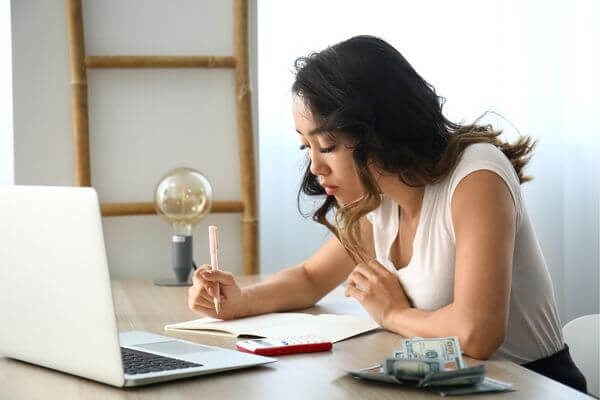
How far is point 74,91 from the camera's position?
86.4 inches

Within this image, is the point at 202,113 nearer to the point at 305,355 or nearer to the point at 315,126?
the point at 315,126

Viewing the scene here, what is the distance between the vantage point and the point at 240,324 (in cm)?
146

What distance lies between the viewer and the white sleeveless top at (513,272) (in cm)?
140

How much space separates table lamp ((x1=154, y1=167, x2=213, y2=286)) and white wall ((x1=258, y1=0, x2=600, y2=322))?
0.36m

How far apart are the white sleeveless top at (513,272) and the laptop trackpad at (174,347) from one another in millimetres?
387

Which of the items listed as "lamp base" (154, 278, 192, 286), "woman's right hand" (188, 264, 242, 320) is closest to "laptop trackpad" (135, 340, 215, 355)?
"woman's right hand" (188, 264, 242, 320)

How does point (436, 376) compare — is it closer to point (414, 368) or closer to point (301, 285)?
point (414, 368)

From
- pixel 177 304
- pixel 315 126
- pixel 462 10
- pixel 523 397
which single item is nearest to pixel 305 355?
pixel 523 397

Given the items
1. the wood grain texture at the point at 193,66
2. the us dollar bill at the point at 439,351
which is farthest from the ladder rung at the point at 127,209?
the us dollar bill at the point at 439,351

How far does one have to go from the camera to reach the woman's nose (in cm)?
149

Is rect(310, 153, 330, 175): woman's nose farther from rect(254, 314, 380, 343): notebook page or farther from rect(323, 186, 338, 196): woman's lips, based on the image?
rect(254, 314, 380, 343): notebook page

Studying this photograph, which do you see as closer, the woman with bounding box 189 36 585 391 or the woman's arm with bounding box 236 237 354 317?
the woman with bounding box 189 36 585 391

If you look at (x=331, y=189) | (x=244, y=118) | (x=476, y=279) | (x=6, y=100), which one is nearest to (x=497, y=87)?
(x=244, y=118)

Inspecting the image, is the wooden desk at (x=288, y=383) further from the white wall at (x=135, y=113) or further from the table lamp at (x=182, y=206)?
the white wall at (x=135, y=113)
